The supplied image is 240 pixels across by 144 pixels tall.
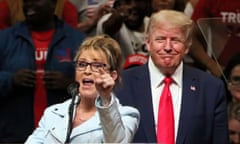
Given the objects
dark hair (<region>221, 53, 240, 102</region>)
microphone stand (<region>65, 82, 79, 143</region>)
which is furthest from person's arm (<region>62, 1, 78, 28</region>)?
microphone stand (<region>65, 82, 79, 143</region>)

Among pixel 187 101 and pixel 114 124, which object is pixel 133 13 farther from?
pixel 114 124

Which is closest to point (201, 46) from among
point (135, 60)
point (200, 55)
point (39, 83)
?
point (200, 55)

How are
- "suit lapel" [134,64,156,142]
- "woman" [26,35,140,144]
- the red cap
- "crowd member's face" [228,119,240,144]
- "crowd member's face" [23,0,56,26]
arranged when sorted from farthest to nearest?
the red cap, "crowd member's face" [23,0,56,26], "crowd member's face" [228,119,240,144], "suit lapel" [134,64,156,142], "woman" [26,35,140,144]

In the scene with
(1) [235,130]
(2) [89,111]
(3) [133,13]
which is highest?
(3) [133,13]

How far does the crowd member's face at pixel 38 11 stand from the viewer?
192 inches

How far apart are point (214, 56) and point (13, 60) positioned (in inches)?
47.8

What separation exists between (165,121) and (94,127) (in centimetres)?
71

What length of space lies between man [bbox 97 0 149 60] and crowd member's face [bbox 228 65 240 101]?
970mm

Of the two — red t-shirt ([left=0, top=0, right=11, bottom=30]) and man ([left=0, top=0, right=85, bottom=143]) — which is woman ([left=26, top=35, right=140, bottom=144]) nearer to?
man ([left=0, top=0, right=85, bottom=143])

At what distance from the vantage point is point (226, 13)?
16.5ft

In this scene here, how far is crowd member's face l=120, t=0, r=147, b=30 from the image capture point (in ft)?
18.2

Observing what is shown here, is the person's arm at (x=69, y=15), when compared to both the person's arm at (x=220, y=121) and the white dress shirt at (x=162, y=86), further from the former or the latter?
the person's arm at (x=220, y=121)

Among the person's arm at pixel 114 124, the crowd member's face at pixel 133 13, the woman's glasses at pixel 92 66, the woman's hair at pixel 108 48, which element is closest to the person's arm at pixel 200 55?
the crowd member's face at pixel 133 13

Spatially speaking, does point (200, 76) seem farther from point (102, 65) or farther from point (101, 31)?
point (101, 31)
